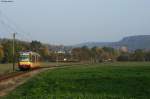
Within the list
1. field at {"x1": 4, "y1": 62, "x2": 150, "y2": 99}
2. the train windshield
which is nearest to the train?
the train windshield

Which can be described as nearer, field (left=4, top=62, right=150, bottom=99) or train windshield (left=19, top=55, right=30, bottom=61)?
field (left=4, top=62, right=150, bottom=99)

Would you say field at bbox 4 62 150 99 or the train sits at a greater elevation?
the train

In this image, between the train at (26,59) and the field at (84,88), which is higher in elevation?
the train at (26,59)

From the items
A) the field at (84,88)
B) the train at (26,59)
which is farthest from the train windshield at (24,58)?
the field at (84,88)

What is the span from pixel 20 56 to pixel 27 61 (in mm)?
2222

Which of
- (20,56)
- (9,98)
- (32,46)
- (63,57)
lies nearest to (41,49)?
(32,46)

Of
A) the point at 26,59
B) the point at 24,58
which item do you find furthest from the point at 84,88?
the point at 24,58

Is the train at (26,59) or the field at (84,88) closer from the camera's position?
the field at (84,88)

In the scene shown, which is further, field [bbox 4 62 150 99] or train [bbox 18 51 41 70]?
train [bbox 18 51 41 70]

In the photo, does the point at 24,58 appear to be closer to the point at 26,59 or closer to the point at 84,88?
the point at 26,59

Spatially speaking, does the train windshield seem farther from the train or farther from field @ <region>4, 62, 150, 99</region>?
field @ <region>4, 62, 150, 99</region>

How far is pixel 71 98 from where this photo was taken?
2070cm

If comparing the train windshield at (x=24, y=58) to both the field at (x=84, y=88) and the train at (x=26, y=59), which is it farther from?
the field at (x=84, y=88)

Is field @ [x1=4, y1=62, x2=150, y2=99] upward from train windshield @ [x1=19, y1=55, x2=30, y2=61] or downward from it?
downward
